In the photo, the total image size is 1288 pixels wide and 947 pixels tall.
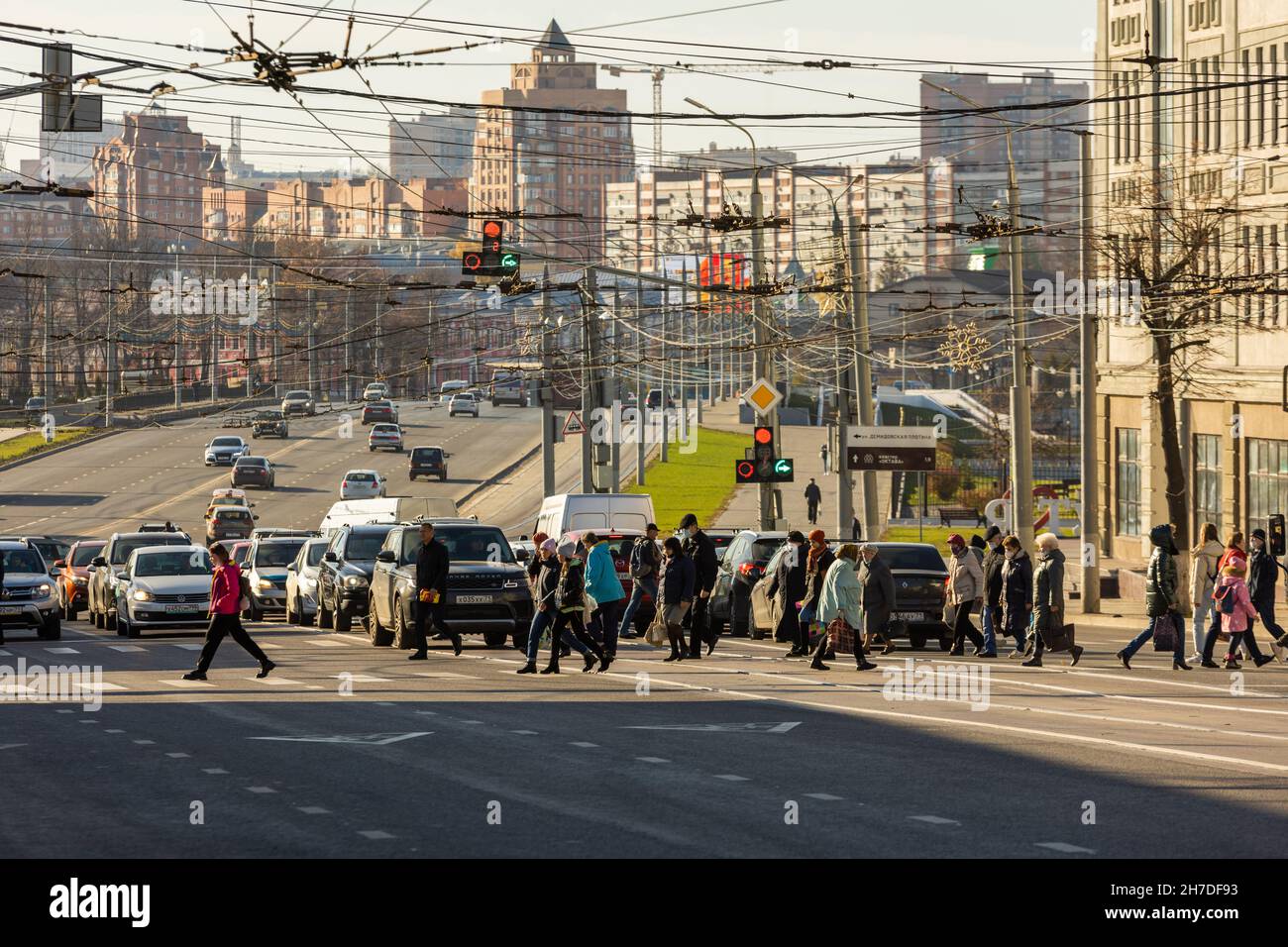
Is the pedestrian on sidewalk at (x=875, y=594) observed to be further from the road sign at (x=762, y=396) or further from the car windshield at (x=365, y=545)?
the road sign at (x=762, y=396)

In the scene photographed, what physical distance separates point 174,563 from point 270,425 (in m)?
74.4

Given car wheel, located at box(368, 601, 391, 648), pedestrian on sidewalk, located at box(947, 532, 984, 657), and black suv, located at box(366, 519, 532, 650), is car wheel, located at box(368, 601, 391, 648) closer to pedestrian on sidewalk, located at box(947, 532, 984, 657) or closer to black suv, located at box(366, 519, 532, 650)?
black suv, located at box(366, 519, 532, 650)

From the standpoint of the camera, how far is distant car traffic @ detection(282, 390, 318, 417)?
386 feet

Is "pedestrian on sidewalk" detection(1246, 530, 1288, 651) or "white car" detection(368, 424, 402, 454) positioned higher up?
"white car" detection(368, 424, 402, 454)

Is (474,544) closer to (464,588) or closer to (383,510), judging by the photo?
(464,588)

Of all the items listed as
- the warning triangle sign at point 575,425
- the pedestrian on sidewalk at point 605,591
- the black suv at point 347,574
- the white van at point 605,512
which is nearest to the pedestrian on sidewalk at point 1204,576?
the pedestrian on sidewalk at point 605,591

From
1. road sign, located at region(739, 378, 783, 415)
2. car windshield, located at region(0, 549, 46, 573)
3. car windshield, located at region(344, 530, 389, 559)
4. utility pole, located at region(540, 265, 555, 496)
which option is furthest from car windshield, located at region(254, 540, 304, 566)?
utility pole, located at region(540, 265, 555, 496)

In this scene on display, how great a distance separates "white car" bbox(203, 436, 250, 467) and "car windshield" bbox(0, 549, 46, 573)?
6456 cm

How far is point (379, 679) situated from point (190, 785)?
9.59 meters

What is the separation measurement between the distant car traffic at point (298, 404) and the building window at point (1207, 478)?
7328 cm

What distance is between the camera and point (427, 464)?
90.6 meters

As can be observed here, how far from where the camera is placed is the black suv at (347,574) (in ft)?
115

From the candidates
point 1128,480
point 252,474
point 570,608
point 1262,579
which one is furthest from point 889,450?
point 252,474
